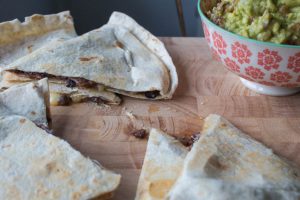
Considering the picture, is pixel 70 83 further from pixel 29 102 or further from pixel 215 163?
pixel 215 163

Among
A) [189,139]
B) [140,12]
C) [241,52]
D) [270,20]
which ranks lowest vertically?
[140,12]

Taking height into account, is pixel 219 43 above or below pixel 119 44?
above

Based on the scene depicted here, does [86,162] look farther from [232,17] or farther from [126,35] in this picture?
[126,35]

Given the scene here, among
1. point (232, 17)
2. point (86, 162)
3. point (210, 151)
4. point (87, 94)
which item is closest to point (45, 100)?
point (87, 94)

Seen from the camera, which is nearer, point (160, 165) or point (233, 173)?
point (233, 173)

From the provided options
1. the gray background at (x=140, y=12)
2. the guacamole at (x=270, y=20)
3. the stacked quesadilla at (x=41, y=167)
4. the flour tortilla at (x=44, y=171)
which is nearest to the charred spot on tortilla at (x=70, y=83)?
the stacked quesadilla at (x=41, y=167)

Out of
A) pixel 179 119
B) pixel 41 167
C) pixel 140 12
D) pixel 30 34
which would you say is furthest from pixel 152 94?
pixel 140 12
